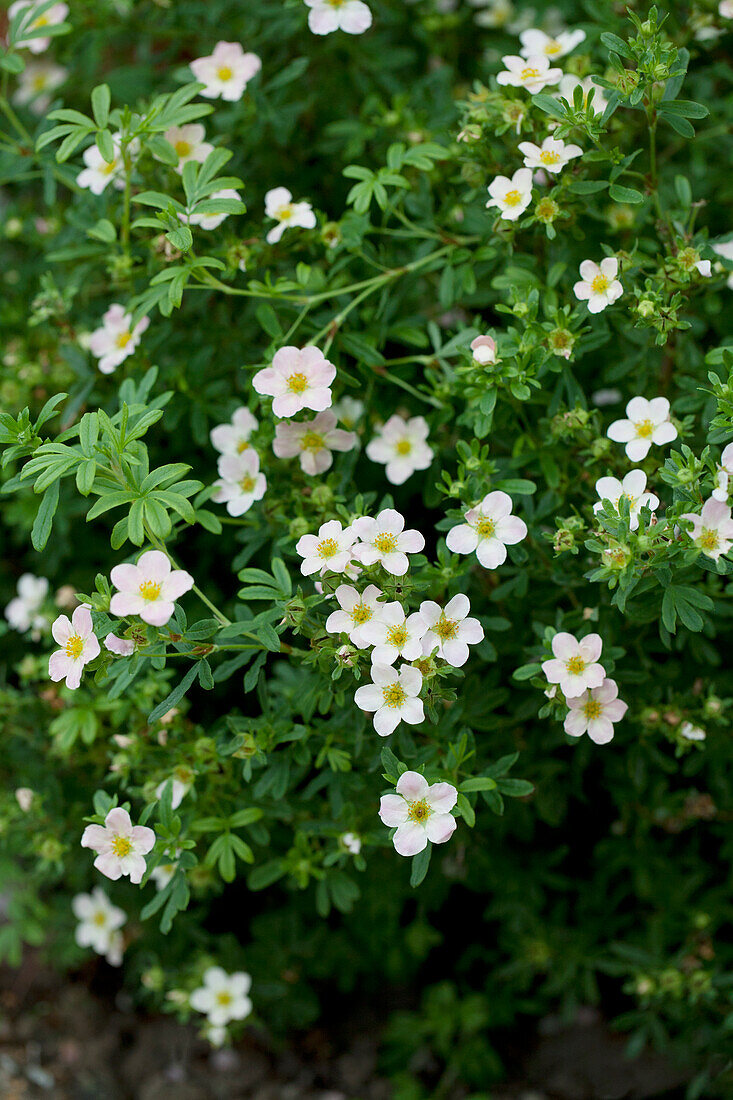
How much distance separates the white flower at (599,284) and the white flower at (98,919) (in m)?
1.77

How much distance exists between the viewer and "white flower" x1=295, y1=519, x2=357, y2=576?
1503 millimetres

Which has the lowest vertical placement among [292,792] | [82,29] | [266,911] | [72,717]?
[266,911]

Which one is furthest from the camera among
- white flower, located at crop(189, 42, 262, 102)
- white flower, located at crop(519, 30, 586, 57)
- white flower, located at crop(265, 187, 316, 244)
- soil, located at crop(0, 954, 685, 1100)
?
soil, located at crop(0, 954, 685, 1100)

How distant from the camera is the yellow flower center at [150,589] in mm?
1475

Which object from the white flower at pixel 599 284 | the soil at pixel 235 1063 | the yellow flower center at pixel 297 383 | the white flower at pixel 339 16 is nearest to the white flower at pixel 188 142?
the white flower at pixel 339 16

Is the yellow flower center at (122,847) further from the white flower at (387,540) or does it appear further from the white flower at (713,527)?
the white flower at (713,527)

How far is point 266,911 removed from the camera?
2.65m

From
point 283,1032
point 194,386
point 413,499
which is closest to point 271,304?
point 194,386

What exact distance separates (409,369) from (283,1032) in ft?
6.02

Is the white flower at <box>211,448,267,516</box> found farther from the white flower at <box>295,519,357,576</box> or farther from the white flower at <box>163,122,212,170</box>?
the white flower at <box>163,122,212,170</box>

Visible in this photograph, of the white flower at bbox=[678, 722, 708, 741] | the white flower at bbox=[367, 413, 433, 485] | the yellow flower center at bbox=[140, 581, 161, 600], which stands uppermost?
the yellow flower center at bbox=[140, 581, 161, 600]

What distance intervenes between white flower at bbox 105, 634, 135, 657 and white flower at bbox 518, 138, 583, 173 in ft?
3.53

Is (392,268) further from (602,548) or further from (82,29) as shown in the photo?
(82,29)

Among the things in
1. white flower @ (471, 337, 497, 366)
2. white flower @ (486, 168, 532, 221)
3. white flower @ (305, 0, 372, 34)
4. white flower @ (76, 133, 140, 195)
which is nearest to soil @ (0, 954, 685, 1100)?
white flower @ (471, 337, 497, 366)
